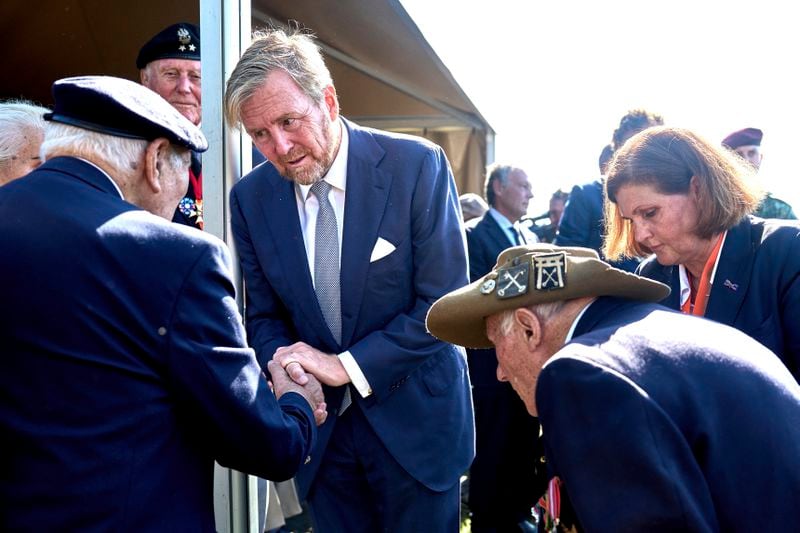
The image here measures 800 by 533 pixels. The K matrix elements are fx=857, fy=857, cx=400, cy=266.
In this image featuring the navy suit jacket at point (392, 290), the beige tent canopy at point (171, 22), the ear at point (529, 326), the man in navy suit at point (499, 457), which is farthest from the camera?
the beige tent canopy at point (171, 22)

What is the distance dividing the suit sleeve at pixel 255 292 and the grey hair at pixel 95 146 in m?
0.96

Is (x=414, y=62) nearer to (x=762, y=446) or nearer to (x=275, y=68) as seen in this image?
(x=275, y=68)

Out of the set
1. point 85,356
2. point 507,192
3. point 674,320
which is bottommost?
point 507,192

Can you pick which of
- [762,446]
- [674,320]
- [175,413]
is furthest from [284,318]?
[762,446]

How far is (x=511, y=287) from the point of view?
1.81 m

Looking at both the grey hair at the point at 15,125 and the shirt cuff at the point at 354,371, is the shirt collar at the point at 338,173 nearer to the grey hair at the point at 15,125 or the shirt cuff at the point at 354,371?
the shirt cuff at the point at 354,371

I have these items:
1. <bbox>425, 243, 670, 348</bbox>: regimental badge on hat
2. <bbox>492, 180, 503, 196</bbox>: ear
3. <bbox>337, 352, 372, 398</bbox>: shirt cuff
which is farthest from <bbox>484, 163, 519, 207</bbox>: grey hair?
<bbox>425, 243, 670, 348</bbox>: regimental badge on hat

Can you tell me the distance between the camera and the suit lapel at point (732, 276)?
8.67 ft

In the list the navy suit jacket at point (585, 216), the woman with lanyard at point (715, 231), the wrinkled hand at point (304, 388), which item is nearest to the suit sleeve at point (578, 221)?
the navy suit jacket at point (585, 216)

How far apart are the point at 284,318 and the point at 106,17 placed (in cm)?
339

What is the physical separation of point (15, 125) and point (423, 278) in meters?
1.40

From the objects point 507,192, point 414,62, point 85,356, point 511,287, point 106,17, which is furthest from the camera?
point 414,62

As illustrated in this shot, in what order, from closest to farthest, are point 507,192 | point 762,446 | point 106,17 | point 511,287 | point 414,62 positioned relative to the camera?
1. point 762,446
2. point 511,287
3. point 106,17
4. point 507,192
5. point 414,62

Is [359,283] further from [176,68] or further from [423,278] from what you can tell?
[176,68]
